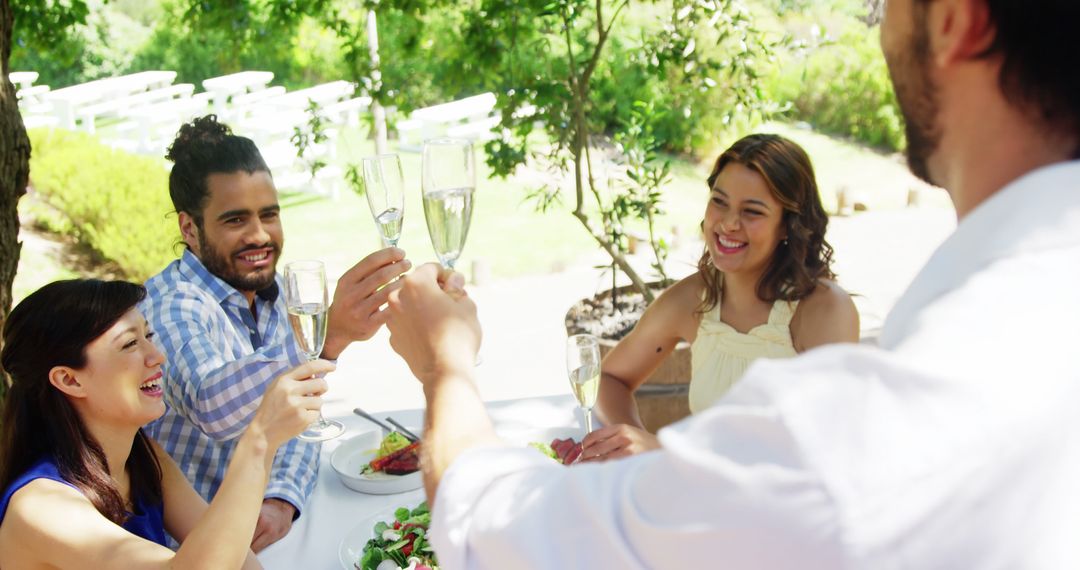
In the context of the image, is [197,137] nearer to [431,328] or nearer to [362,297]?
[362,297]

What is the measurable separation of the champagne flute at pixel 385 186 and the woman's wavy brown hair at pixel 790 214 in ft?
4.21

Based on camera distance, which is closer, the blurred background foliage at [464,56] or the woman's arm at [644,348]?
the woman's arm at [644,348]

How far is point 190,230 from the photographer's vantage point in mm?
2662

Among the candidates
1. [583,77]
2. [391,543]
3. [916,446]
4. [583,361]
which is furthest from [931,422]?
[583,77]

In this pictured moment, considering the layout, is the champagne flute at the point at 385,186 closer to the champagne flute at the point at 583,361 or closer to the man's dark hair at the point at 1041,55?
the champagne flute at the point at 583,361

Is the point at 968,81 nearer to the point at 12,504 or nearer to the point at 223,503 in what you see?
the point at 223,503

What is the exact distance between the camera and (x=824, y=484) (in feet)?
2.17

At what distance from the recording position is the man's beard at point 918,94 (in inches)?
33.7

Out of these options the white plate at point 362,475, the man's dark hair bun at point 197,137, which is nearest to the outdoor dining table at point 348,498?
the white plate at point 362,475

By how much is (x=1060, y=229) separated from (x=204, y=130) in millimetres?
2465

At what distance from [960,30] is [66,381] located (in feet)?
5.96

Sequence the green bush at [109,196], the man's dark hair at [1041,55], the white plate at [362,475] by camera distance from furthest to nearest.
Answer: the green bush at [109,196] → the white plate at [362,475] → the man's dark hair at [1041,55]

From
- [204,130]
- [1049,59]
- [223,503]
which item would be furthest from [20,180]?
[1049,59]

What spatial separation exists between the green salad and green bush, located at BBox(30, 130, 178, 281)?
18.9ft
